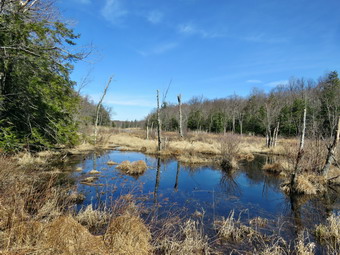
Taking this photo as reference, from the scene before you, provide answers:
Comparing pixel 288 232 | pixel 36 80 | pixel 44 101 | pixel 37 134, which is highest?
pixel 36 80

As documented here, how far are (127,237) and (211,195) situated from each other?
5.41 meters

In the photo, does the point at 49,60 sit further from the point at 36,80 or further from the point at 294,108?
the point at 294,108

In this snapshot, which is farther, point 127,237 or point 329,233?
point 329,233

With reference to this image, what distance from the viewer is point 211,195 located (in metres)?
8.18

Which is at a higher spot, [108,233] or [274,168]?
[108,233]

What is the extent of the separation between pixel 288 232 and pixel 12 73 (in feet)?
34.8

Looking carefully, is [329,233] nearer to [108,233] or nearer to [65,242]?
[108,233]

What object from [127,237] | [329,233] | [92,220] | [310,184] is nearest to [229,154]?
[310,184]

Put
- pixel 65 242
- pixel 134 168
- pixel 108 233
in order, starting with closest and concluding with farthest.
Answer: pixel 65 242, pixel 108 233, pixel 134 168

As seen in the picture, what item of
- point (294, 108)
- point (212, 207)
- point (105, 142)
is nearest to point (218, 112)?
point (294, 108)

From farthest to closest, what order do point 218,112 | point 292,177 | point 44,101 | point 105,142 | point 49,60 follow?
point 218,112
point 105,142
point 292,177
point 44,101
point 49,60

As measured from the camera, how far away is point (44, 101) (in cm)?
796

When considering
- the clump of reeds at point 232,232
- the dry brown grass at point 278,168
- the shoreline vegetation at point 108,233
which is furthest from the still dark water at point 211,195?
the dry brown grass at point 278,168

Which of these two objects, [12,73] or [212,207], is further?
[12,73]
